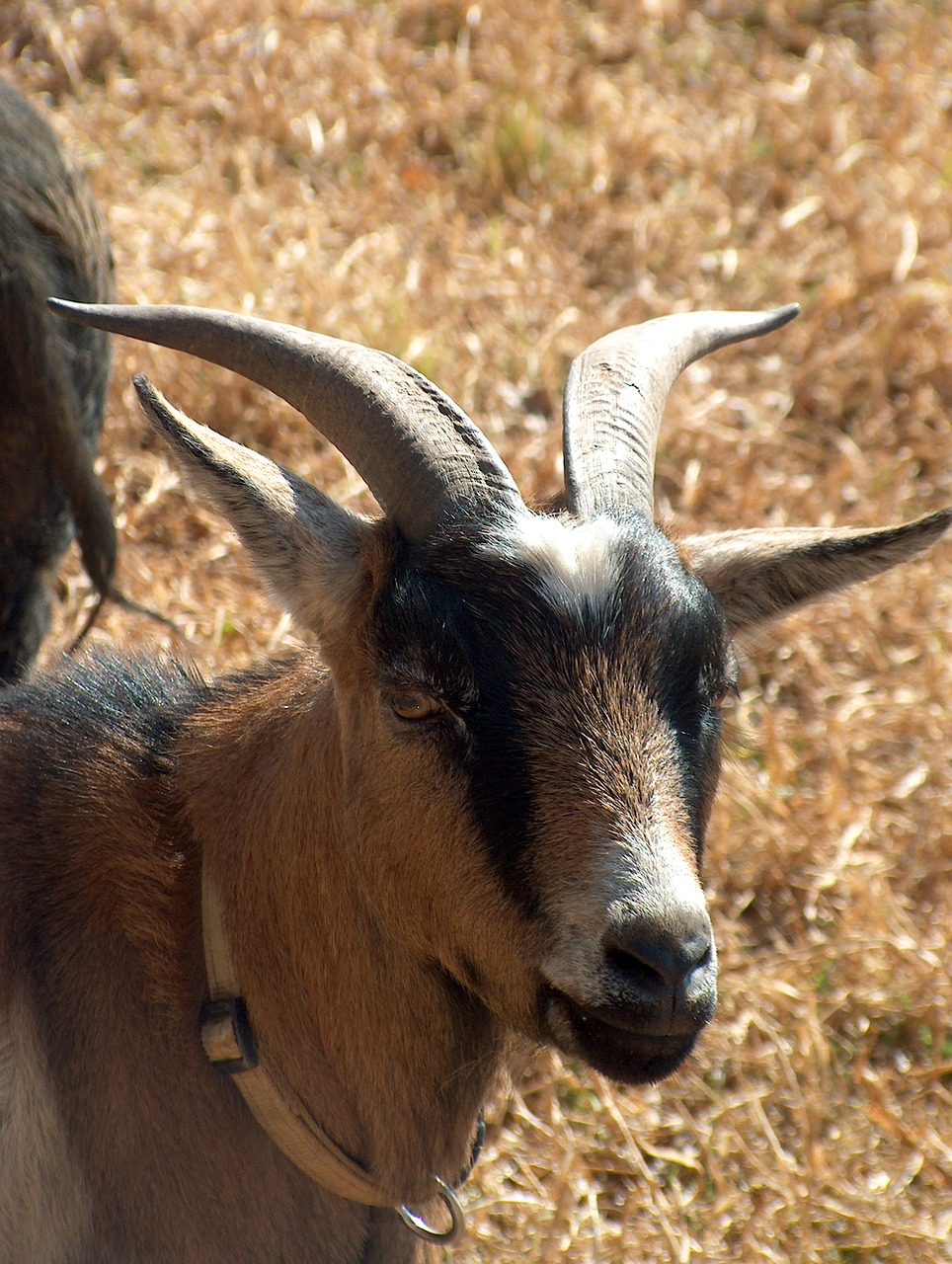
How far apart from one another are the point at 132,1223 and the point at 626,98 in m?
6.69

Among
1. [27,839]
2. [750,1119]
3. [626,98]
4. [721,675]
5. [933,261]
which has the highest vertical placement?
[721,675]

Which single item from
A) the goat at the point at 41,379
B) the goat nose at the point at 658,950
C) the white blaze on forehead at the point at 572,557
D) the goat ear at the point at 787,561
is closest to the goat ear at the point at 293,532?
the white blaze on forehead at the point at 572,557

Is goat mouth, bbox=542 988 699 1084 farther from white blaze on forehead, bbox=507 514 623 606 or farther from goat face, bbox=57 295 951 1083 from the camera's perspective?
white blaze on forehead, bbox=507 514 623 606

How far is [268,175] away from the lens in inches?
267

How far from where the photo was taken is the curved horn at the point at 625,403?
8.78 ft

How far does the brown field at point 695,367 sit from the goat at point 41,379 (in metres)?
0.66

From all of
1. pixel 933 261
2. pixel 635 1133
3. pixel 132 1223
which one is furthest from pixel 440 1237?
pixel 933 261

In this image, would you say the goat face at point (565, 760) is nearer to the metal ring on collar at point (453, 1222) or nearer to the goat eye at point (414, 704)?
the goat eye at point (414, 704)

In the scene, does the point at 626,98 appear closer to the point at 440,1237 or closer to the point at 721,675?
the point at 721,675

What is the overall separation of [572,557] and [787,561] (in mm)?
603

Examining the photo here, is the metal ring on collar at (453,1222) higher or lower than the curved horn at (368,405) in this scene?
lower

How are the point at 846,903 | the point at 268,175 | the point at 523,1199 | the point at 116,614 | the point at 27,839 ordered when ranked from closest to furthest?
the point at 27,839, the point at 523,1199, the point at 846,903, the point at 116,614, the point at 268,175

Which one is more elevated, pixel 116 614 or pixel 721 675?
pixel 721 675

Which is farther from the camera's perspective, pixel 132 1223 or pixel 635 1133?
pixel 635 1133
